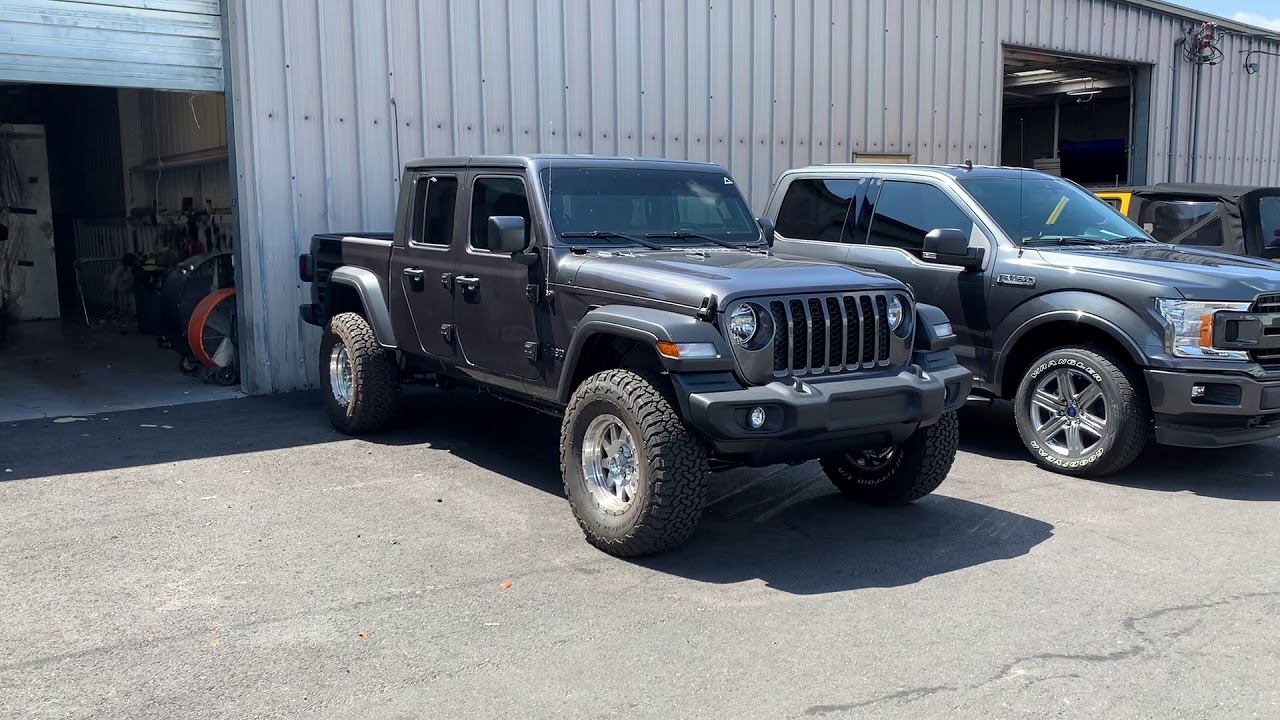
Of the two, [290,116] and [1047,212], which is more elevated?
[290,116]

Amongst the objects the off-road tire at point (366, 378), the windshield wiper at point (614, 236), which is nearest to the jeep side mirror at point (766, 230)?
the windshield wiper at point (614, 236)

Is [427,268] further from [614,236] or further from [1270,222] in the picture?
[1270,222]

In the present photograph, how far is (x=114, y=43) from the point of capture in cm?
895

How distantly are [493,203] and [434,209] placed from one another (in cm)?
70

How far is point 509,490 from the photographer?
21.5 ft

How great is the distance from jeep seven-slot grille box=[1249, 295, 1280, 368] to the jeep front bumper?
2.37 meters

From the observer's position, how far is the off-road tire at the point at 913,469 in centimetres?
586

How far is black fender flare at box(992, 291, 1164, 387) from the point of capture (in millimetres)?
6543

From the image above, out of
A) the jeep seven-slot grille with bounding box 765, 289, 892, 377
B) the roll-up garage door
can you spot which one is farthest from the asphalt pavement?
the roll-up garage door

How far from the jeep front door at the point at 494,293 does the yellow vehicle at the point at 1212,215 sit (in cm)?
552

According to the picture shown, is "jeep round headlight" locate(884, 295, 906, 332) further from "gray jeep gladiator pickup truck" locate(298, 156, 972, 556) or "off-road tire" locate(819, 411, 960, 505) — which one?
"off-road tire" locate(819, 411, 960, 505)

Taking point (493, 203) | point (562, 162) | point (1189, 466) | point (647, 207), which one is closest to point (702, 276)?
point (647, 207)

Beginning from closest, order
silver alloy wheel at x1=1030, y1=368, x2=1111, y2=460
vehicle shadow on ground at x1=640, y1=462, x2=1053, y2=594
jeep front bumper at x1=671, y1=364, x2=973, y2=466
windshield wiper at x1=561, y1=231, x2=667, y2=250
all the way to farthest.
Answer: jeep front bumper at x1=671, y1=364, x2=973, y2=466
vehicle shadow on ground at x1=640, y1=462, x2=1053, y2=594
windshield wiper at x1=561, y1=231, x2=667, y2=250
silver alloy wheel at x1=1030, y1=368, x2=1111, y2=460

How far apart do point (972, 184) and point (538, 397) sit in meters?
3.63
